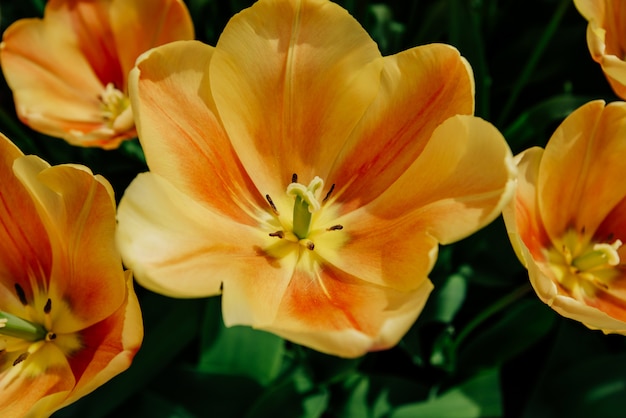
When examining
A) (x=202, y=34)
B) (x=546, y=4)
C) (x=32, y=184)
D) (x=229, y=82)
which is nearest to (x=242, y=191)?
(x=229, y=82)

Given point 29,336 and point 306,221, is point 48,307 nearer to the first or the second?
point 29,336

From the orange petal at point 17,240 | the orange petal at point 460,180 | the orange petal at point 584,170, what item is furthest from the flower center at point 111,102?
the orange petal at point 584,170

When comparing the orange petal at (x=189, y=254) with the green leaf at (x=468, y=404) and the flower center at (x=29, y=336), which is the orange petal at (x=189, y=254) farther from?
the green leaf at (x=468, y=404)

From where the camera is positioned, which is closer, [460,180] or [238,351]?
[460,180]

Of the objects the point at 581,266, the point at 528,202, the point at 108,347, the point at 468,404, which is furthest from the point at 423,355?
the point at 108,347

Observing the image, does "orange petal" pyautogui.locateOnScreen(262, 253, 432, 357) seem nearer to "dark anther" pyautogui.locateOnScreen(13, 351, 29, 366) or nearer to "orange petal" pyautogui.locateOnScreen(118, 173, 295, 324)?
"orange petal" pyautogui.locateOnScreen(118, 173, 295, 324)

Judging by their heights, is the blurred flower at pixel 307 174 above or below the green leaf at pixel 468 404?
above
